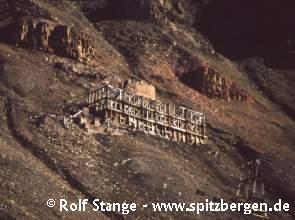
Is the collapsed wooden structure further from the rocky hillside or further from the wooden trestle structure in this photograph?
the wooden trestle structure

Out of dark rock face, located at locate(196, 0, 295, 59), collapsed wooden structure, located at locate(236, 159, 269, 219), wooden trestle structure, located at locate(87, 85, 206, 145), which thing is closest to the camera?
collapsed wooden structure, located at locate(236, 159, 269, 219)

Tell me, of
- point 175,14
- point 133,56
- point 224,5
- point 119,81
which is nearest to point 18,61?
point 119,81

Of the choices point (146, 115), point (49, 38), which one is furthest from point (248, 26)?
point (146, 115)

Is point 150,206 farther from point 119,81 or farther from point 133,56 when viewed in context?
point 133,56

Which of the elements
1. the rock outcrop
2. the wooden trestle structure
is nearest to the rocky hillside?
the rock outcrop

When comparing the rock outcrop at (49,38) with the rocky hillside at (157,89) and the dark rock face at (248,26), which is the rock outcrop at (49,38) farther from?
the dark rock face at (248,26)

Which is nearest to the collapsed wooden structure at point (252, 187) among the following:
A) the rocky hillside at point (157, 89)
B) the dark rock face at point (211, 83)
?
the rocky hillside at point (157, 89)

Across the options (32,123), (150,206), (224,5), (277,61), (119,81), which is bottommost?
(150,206)
